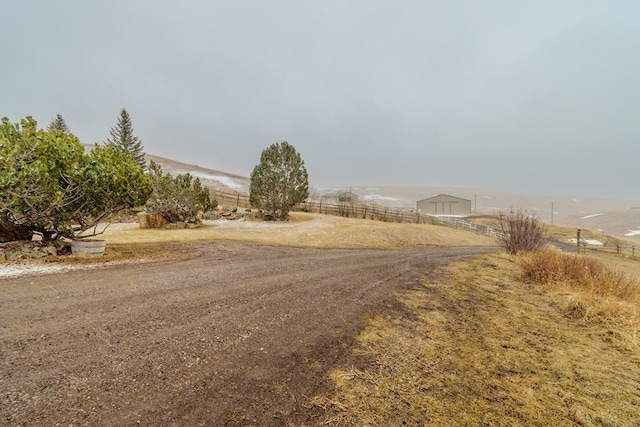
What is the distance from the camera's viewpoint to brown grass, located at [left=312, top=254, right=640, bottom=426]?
6.77 feet

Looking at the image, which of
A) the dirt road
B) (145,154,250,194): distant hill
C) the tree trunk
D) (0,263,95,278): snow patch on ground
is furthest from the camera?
(145,154,250,194): distant hill

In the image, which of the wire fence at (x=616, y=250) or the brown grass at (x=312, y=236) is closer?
the brown grass at (x=312, y=236)

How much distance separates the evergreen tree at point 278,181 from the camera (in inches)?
763

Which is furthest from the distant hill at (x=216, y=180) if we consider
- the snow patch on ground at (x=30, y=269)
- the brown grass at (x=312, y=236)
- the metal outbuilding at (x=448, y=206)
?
the metal outbuilding at (x=448, y=206)

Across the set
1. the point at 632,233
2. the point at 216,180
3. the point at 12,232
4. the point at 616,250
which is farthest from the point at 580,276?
the point at 632,233

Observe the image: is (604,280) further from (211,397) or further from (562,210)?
(562,210)

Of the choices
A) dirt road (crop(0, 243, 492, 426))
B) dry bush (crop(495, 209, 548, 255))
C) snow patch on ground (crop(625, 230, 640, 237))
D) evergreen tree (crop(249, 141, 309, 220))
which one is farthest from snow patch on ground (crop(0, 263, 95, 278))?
snow patch on ground (crop(625, 230, 640, 237))

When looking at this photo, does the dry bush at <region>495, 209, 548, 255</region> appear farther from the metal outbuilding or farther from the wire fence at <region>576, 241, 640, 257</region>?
the metal outbuilding

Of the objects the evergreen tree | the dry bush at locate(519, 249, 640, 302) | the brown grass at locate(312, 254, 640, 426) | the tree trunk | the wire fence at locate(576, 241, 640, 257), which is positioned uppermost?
the evergreen tree

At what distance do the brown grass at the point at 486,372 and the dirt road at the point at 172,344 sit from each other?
1.27ft

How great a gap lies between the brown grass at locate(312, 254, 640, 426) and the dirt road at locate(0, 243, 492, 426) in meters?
0.39

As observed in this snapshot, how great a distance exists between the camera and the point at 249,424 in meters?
1.87

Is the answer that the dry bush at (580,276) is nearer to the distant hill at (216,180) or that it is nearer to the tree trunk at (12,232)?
the tree trunk at (12,232)

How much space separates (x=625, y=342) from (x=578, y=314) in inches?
37.8
